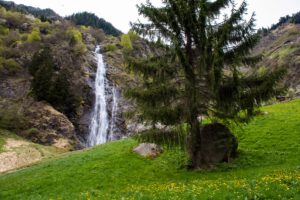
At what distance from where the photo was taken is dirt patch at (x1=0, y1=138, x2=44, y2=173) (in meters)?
35.3

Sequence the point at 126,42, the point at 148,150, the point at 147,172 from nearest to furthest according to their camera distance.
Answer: the point at 147,172
the point at 148,150
the point at 126,42

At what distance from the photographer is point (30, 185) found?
21.8 m

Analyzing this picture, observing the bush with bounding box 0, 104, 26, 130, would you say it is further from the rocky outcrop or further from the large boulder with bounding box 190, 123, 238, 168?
the large boulder with bounding box 190, 123, 238, 168

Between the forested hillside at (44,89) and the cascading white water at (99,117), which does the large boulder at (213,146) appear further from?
the cascading white water at (99,117)

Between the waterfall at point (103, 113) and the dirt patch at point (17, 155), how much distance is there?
553 inches

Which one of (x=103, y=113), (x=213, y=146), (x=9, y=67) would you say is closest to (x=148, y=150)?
(x=213, y=146)

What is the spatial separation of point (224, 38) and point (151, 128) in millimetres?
6455

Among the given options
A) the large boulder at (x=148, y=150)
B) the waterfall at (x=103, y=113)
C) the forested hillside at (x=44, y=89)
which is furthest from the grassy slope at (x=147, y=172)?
the waterfall at (x=103, y=113)

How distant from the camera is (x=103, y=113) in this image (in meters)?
60.4

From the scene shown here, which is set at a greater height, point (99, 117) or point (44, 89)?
point (44, 89)

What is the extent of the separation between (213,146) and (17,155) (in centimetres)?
2432

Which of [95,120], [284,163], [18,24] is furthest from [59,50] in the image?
[284,163]

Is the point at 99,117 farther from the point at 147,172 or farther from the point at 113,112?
the point at 147,172

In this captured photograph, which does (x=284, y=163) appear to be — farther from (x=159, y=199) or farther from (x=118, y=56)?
(x=118, y=56)
